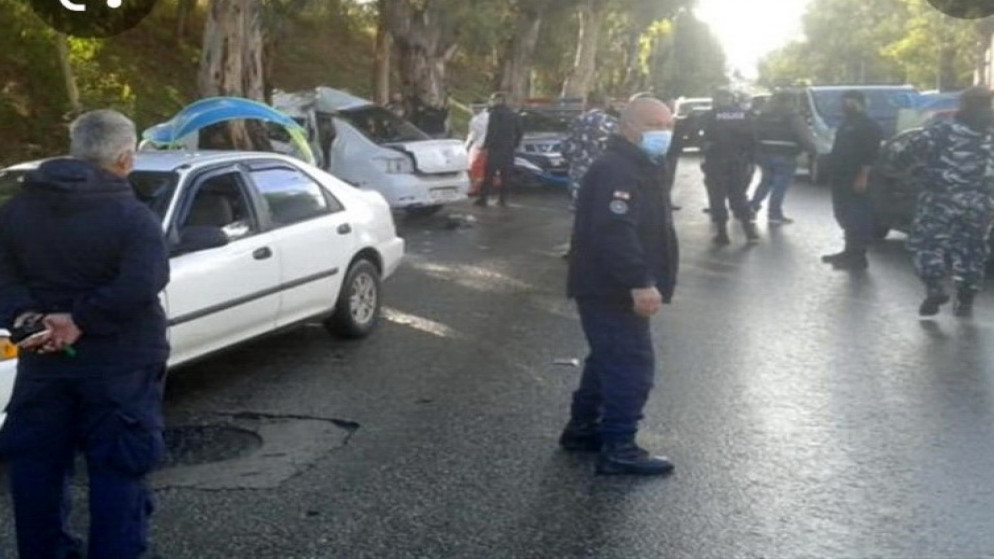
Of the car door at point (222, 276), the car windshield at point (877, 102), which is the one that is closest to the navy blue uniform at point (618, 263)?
the car door at point (222, 276)

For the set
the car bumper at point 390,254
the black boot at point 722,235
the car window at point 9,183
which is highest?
the car window at point 9,183

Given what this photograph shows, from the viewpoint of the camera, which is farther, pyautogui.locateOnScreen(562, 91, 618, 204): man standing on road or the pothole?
pyautogui.locateOnScreen(562, 91, 618, 204): man standing on road

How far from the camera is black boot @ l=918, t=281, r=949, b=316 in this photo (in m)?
11.1

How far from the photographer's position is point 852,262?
14258mm

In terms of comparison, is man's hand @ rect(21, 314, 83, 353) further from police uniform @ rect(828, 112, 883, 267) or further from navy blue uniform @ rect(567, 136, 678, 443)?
police uniform @ rect(828, 112, 883, 267)

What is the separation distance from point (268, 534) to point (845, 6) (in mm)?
70377

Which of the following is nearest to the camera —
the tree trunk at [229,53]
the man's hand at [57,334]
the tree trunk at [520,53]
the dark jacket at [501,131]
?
the man's hand at [57,334]

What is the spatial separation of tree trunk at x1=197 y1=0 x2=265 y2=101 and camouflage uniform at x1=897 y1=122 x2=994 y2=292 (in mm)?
10345

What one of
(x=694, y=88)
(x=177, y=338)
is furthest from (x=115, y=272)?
(x=694, y=88)

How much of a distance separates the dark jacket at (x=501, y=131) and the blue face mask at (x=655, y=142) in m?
13.1

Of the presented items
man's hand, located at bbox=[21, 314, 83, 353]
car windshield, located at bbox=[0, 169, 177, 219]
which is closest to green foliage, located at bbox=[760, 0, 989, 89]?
car windshield, located at bbox=[0, 169, 177, 219]

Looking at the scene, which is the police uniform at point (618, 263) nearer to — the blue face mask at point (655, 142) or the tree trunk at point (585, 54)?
the blue face mask at point (655, 142)

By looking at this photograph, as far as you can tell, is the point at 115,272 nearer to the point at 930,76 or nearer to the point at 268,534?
the point at 268,534

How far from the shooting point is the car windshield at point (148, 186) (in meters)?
8.29
